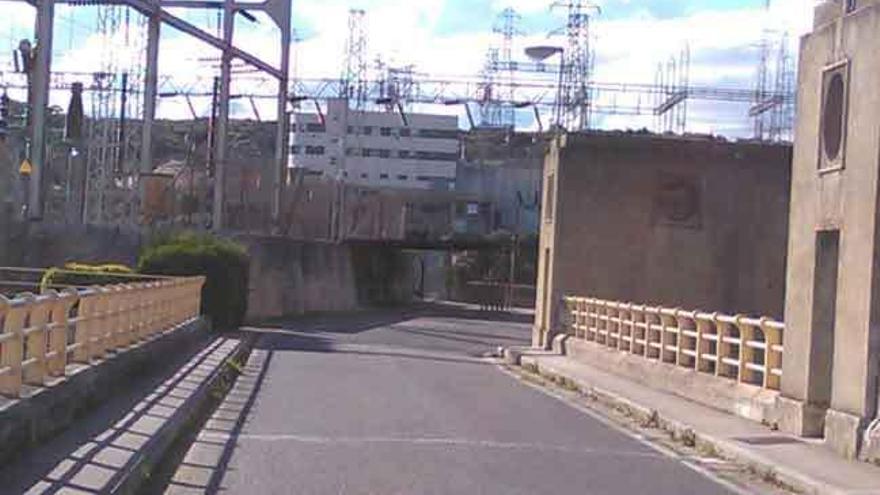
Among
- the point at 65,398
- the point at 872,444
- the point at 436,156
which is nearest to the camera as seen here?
the point at 65,398

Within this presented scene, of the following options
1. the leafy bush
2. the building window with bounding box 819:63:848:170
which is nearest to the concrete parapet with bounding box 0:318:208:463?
the building window with bounding box 819:63:848:170

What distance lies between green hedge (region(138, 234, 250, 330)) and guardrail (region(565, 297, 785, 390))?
11.7m

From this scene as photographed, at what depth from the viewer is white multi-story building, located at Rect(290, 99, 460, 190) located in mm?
142750

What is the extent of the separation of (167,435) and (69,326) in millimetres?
2747

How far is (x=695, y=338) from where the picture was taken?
23125 mm

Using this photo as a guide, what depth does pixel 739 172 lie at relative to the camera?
40312 mm

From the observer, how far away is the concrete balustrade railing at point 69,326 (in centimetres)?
1159

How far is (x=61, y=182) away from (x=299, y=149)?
66.9 meters

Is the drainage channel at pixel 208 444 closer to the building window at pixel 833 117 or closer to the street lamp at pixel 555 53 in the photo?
the building window at pixel 833 117

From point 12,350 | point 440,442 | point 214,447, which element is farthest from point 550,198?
point 12,350

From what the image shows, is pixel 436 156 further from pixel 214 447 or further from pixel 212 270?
Result: pixel 214 447

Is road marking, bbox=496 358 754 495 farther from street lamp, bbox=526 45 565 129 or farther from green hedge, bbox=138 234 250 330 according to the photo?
street lamp, bbox=526 45 565 129

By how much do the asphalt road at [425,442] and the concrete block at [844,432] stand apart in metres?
1.81

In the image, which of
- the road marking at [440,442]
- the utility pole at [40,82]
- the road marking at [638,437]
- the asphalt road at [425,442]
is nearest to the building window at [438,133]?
the utility pole at [40,82]
